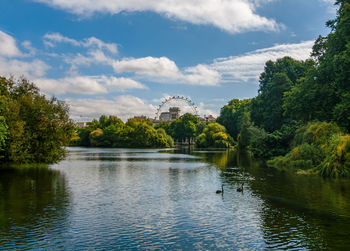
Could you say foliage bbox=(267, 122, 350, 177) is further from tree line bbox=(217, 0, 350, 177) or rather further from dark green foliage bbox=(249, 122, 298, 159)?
dark green foliage bbox=(249, 122, 298, 159)

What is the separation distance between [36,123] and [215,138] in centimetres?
8584

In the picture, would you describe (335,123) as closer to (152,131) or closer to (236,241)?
(236,241)

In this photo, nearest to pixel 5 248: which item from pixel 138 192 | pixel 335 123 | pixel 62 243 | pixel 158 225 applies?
pixel 62 243

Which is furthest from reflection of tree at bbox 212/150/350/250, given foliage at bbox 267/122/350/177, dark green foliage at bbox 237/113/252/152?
dark green foliage at bbox 237/113/252/152

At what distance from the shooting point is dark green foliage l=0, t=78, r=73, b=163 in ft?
134

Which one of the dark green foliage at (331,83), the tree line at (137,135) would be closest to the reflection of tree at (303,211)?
the dark green foliage at (331,83)

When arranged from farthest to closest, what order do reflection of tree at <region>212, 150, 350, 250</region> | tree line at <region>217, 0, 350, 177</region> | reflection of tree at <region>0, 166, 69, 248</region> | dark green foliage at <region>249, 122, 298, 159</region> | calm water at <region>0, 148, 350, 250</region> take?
dark green foliage at <region>249, 122, 298, 159</region> → tree line at <region>217, 0, 350, 177</region> → reflection of tree at <region>0, 166, 69, 248</region> → reflection of tree at <region>212, 150, 350, 250</region> → calm water at <region>0, 148, 350, 250</region>

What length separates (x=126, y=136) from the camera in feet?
483


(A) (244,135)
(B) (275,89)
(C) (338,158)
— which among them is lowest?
(C) (338,158)

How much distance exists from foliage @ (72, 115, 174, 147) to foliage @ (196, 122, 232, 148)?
69.2 feet

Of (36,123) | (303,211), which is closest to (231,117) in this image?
(36,123)

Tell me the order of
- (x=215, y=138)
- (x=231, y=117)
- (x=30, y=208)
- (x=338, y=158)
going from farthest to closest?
(x=231, y=117)
(x=215, y=138)
(x=338, y=158)
(x=30, y=208)

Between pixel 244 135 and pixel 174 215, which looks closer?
pixel 174 215

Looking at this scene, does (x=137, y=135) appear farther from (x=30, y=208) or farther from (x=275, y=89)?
(x=30, y=208)
